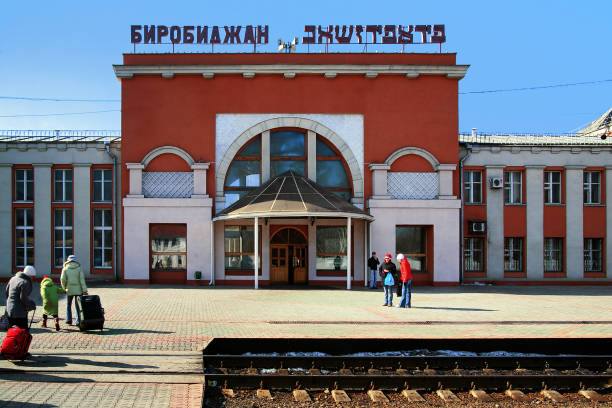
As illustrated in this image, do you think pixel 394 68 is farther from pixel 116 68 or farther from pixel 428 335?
pixel 428 335

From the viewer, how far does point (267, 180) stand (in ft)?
81.8

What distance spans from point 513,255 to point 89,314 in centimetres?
2040

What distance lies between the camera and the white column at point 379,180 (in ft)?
81.0

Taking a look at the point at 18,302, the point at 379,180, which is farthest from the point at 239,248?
the point at 18,302

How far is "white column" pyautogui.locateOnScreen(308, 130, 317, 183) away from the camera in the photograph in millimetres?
25031

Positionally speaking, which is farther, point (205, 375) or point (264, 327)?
point (264, 327)

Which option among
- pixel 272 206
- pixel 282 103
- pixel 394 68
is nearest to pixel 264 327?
pixel 272 206

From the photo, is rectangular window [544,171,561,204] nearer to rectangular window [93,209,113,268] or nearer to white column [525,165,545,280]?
white column [525,165,545,280]

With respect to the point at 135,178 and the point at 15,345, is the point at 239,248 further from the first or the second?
the point at 15,345

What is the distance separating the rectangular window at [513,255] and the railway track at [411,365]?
15.2 metres

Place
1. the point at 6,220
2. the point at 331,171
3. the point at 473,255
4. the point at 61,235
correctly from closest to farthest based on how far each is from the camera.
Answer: the point at 331,171
the point at 6,220
the point at 61,235
the point at 473,255

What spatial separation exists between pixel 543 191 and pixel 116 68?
2046cm

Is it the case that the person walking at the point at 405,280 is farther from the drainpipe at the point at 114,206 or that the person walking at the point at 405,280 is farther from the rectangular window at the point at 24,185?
the rectangular window at the point at 24,185

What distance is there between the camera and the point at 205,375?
8.73m
